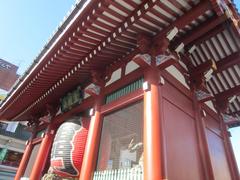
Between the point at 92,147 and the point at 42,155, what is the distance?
2907 mm

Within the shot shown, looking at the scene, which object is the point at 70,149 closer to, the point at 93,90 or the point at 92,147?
the point at 92,147

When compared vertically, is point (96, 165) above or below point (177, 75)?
below

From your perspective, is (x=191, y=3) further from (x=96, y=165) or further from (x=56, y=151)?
(x=56, y=151)

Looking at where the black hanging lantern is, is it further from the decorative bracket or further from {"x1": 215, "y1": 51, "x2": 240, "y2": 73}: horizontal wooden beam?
{"x1": 215, "y1": 51, "x2": 240, "y2": 73}: horizontal wooden beam

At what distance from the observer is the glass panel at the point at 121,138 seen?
423 centimetres

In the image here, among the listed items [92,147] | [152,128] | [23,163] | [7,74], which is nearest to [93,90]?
[92,147]

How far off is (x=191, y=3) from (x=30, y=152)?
24.4 feet

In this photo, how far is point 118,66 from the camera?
16.7 ft

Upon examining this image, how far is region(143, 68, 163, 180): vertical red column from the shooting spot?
2.96 m

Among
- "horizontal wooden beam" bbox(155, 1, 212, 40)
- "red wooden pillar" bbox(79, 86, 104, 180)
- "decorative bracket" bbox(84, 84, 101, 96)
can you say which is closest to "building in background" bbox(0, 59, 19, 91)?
"decorative bracket" bbox(84, 84, 101, 96)

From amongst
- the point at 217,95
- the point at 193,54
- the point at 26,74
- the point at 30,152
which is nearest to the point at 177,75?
the point at 193,54

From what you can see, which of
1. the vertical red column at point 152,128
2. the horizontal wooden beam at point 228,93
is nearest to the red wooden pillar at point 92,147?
the vertical red column at point 152,128

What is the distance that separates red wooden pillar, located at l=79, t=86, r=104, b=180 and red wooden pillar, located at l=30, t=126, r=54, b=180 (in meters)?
2.67

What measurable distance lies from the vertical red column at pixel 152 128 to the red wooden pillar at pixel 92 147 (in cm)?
136
